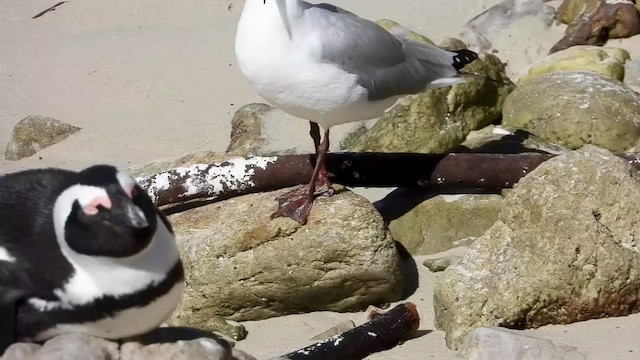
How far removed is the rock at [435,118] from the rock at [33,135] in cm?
208

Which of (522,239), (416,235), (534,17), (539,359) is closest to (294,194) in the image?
(416,235)

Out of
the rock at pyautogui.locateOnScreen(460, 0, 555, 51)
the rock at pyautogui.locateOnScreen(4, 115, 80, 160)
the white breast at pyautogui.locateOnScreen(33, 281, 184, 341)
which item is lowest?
the rock at pyautogui.locateOnScreen(4, 115, 80, 160)

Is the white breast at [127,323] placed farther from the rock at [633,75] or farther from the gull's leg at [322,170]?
the rock at [633,75]

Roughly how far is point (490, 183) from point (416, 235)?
451mm

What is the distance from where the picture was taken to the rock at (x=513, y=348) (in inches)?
159

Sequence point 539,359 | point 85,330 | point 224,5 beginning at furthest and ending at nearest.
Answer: point 224,5 → point 539,359 → point 85,330

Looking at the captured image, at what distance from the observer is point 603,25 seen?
759 cm

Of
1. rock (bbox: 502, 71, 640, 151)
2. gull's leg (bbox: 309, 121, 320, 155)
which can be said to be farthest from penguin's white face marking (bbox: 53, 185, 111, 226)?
rock (bbox: 502, 71, 640, 151)

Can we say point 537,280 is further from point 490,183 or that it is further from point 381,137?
point 381,137

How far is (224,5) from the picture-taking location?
870 centimetres

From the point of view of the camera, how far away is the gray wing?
199 inches

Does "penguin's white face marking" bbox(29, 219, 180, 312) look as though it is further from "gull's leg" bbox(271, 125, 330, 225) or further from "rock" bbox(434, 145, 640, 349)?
"gull's leg" bbox(271, 125, 330, 225)

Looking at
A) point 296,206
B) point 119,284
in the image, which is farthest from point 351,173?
point 119,284

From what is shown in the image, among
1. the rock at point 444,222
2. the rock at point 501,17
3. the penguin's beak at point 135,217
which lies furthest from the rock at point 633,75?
the penguin's beak at point 135,217
